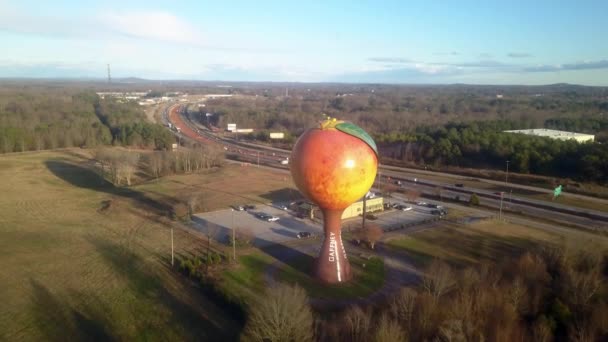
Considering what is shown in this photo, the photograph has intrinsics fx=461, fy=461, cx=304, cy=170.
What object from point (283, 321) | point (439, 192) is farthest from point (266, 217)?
point (283, 321)

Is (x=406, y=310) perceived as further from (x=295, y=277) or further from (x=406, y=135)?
(x=406, y=135)

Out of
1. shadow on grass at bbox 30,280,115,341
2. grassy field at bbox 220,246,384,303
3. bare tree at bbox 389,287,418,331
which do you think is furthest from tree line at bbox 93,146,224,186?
bare tree at bbox 389,287,418,331

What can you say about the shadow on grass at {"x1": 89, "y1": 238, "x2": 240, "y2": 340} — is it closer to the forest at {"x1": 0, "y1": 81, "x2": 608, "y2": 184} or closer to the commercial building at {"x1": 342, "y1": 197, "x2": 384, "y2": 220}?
the commercial building at {"x1": 342, "y1": 197, "x2": 384, "y2": 220}

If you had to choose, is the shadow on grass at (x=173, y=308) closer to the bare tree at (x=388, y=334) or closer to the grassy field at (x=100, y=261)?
the grassy field at (x=100, y=261)

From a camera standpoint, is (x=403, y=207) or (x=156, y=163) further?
(x=156, y=163)

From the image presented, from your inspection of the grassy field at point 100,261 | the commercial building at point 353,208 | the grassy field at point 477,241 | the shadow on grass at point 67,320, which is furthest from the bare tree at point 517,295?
the commercial building at point 353,208

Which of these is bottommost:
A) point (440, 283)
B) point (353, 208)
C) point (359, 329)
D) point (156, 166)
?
point (156, 166)
